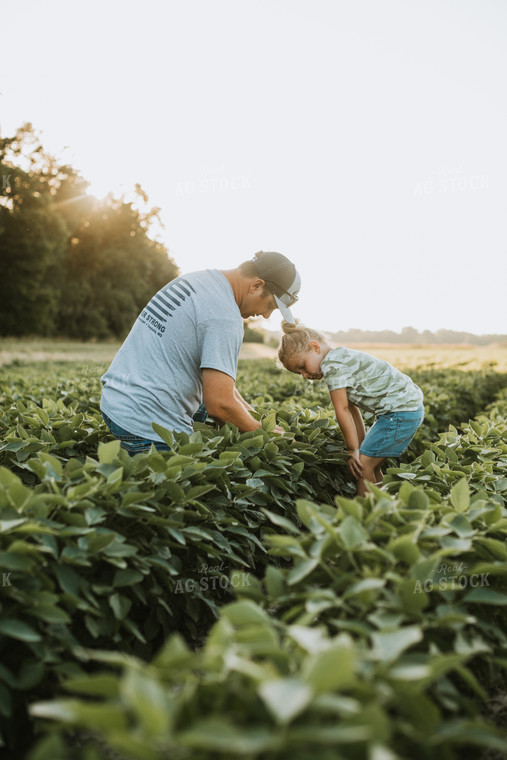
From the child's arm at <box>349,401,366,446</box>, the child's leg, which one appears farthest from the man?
the child's arm at <box>349,401,366,446</box>

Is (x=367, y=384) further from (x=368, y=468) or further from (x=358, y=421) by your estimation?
(x=368, y=468)

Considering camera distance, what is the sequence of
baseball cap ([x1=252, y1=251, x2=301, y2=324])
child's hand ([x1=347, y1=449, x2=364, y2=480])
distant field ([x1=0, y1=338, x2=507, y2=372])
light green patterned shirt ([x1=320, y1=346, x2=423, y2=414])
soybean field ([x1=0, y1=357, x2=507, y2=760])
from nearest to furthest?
soybean field ([x1=0, y1=357, x2=507, y2=760]) → baseball cap ([x1=252, y1=251, x2=301, y2=324]) → child's hand ([x1=347, y1=449, x2=364, y2=480]) → light green patterned shirt ([x1=320, y1=346, x2=423, y2=414]) → distant field ([x1=0, y1=338, x2=507, y2=372])

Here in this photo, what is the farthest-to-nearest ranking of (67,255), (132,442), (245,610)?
(67,255) < (132,442) < (245,610)

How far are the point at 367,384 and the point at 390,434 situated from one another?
0.39m

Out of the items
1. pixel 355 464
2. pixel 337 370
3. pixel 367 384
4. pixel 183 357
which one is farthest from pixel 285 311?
pixel 355 464

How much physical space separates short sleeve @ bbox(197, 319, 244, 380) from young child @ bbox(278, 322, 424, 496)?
0.91m

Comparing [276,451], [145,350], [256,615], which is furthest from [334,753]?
[145,350]

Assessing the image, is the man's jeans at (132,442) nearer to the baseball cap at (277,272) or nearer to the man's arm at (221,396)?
the man's arm at (221,396)

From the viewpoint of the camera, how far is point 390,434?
12.9ft

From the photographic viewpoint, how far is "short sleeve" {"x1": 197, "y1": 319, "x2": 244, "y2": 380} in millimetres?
3016

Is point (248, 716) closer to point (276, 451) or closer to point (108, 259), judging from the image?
point (276, 451)

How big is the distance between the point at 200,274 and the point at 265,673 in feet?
8.33

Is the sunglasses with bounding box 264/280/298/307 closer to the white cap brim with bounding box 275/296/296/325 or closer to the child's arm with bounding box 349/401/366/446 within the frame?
the white cap brim with bounding box 275/296/296/325

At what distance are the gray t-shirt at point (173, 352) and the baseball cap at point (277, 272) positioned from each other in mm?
242
